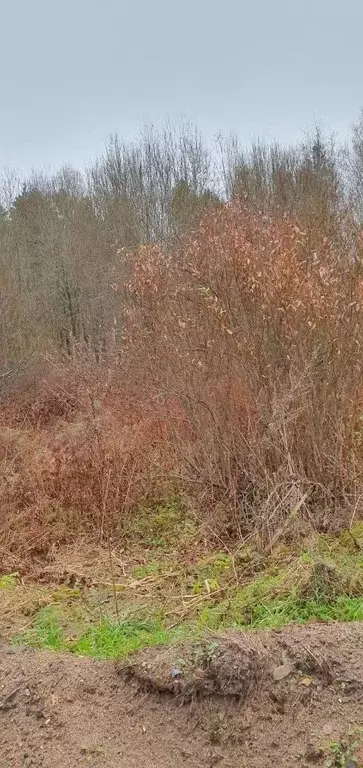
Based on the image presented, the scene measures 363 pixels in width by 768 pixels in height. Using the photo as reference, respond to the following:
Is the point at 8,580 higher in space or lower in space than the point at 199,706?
lower

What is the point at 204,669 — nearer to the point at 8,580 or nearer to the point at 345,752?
the point at 345,752

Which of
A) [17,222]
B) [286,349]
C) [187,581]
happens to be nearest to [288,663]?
[187,581]

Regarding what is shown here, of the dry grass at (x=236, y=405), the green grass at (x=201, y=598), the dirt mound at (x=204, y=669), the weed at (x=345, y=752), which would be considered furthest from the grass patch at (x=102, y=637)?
the dry grass at (x=236, y=405)

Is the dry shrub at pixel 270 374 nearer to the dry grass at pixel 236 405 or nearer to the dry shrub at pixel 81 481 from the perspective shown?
the dry grass at pixel 236 405

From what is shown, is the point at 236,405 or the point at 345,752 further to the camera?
the point at 236,405

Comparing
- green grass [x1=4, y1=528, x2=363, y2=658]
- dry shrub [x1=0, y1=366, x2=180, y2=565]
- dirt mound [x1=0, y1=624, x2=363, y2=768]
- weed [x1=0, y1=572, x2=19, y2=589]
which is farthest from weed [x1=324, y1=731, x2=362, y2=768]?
dry shrub [x1=0, y1=366, x2=180, y2=565]

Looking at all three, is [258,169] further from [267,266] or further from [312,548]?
[312,548]

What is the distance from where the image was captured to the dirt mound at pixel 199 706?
8.39 feet

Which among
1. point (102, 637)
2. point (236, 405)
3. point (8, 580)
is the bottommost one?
point (8, 580)

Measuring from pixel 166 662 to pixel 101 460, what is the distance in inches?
158

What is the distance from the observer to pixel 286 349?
582 cm

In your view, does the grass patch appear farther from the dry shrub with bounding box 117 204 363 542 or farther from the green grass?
the dry shrub with bounding box 117 204 363 542

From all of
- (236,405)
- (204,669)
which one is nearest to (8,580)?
(204,669)

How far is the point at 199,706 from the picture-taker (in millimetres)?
2754
